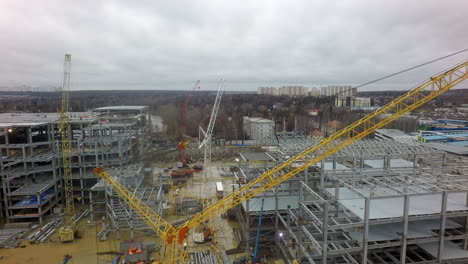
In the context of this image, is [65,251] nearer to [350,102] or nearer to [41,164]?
[41,164]

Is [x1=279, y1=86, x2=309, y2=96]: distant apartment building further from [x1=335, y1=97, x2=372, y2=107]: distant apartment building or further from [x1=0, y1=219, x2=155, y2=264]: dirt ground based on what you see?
[x1=0, y1=219, x2=155, y2=264]: dirt ground

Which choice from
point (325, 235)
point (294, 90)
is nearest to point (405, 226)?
point (325, 235)

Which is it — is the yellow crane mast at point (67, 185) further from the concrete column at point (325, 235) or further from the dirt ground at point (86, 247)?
the concrete column at point (325, 235)

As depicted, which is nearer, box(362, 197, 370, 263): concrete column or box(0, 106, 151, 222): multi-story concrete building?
box(362, 197, 370, 263): concrete column

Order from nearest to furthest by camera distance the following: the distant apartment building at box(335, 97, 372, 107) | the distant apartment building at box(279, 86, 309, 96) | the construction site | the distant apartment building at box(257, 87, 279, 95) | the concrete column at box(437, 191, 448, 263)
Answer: the concrete column at box(437, 191, 448, 263) → the construction site → the distant apartment building at box(335, 97, 372, 107) → the distant apartment building at box(279, 86, 309, 96) → the distant apartment building at box(257, 87, 279, 95)

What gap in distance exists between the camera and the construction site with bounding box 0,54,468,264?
1034cm

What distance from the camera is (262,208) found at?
43.4ft

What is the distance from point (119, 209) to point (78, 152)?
683cm

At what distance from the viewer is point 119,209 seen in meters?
15.3

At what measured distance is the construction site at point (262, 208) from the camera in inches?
407

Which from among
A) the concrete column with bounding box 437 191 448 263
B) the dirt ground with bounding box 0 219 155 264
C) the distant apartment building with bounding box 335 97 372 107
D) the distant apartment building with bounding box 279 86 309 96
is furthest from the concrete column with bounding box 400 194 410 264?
the distant apartment building with bounding box 279 86 309 96

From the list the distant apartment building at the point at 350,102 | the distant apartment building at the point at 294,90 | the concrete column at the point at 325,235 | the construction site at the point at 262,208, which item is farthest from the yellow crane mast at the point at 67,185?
the distant apartment building at the point at 294,90

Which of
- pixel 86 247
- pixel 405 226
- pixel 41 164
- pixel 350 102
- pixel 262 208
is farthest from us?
pixel 350 102

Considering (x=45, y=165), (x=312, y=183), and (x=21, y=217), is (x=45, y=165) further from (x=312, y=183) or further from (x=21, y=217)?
(x=312, y=183)
